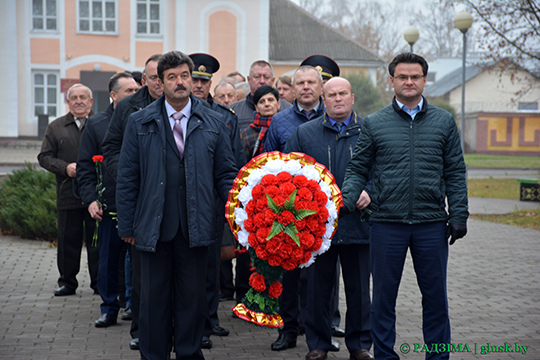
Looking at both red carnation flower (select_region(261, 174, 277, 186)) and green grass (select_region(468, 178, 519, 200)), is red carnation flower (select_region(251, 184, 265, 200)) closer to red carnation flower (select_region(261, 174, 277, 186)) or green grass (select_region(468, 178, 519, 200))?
red carnation flower (select_region(261, 174, 277, 186))

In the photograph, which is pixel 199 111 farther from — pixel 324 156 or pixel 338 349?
pixel 338 349

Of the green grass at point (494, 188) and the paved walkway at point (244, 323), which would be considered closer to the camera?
the paved walkway at point (244, 323)

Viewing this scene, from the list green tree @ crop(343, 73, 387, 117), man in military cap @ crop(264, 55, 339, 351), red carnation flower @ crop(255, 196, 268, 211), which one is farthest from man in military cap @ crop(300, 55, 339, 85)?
green tree @ crop(343, 73, 387, 117)

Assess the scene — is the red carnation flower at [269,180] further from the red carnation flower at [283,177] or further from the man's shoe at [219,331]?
the man's shoe at [219,331]

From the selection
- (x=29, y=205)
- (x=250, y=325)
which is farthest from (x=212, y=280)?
(x=29, y=205)

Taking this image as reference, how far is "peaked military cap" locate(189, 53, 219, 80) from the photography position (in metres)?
6.25

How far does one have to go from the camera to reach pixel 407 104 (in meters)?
4.70

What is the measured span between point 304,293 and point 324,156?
4.45 ft

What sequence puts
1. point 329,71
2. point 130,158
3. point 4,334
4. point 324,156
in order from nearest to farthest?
point 130,158
point 324,156
point 4,334
point 329,71

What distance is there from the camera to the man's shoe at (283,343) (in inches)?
213

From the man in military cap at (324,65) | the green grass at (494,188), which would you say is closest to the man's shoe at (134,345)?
the man in military cap at (324,65)

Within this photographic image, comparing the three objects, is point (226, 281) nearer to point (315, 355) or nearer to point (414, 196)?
point (315, 355)

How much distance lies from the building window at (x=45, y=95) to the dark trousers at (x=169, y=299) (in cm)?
3147

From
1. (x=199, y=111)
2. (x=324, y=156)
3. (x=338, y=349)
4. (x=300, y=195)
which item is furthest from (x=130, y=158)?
(x=338, y=349)
